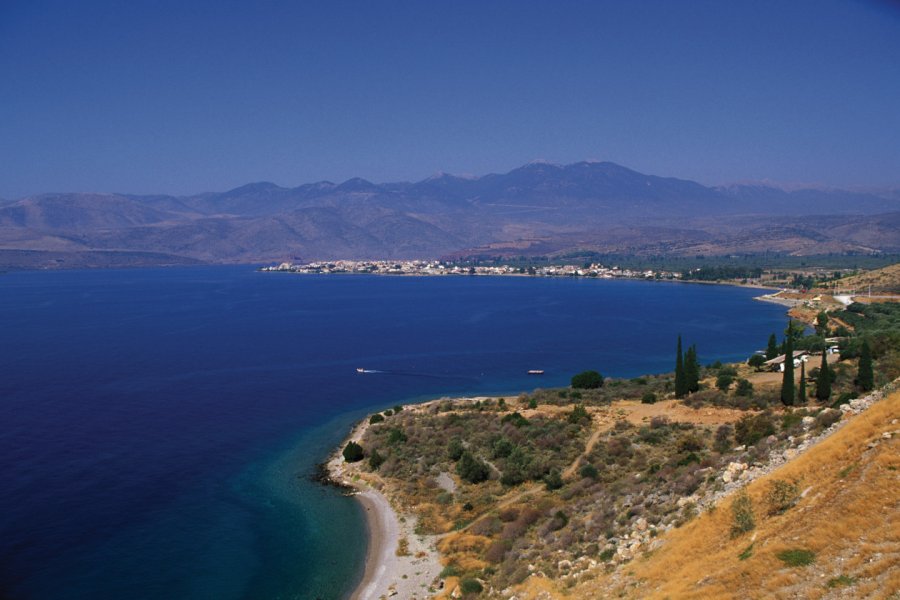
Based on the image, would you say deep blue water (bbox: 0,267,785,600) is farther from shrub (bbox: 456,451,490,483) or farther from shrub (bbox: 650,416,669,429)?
shrub (bbox: 650,416,669,429)

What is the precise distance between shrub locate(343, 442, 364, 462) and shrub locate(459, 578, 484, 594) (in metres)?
13.6

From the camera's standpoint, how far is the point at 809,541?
30.3ft

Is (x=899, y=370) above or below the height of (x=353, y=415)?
above

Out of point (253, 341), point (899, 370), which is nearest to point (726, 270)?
point (253, 341)

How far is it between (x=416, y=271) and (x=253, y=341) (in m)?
121

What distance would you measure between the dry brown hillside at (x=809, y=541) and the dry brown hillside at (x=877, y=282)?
76.2 metres

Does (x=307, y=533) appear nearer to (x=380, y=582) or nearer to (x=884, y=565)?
(x=380, y=582)

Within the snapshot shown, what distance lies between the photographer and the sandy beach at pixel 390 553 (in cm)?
1734

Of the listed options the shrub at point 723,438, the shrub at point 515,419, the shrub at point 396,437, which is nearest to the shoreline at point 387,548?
the shrub at point 396,437

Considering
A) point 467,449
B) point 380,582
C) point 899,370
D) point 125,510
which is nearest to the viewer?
point 380,582

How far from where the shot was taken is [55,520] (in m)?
23.1

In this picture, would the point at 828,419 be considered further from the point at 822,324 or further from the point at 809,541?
the point at 822,324

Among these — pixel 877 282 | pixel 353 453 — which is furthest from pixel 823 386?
pixel 877 282

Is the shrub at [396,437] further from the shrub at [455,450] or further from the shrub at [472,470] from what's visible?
the shrub at [472,470]
